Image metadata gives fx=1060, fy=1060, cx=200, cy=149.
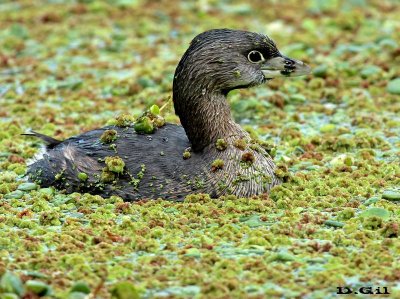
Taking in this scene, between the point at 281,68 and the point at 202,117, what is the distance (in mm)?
1142

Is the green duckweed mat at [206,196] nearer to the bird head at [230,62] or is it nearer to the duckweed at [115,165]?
the duckweed at [115,165]

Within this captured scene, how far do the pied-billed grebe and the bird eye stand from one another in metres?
0.01

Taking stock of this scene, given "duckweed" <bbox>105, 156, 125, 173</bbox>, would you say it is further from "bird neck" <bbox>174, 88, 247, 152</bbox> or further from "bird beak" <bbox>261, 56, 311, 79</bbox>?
"bird beak" <bbox>261, 56, 311, 79</bbox>

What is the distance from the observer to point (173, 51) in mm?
16688

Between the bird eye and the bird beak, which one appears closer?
the bird eye

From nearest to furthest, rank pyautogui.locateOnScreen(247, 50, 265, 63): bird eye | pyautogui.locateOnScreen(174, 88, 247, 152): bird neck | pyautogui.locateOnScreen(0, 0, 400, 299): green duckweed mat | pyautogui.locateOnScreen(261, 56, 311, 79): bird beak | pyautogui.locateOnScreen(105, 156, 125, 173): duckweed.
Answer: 1. pyautogui.locateOnScreen(0, 0, 400, 299): green duckweed mat
2. pyautogui.locateOnScreen(105, 156, 125, 173): duckweed
3. pyautogui.locateOnScreen(174, 88, 247, 152): bird neck
4. pyautogui.locateOnScreen(247, 50, 265, 63): bird eye
5. pyautogui.locateOnScreen(261, 56, 311, 79): bird beak

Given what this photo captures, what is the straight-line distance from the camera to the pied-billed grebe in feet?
33.5

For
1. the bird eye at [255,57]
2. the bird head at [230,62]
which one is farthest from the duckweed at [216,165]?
the bird eye at [255,57]

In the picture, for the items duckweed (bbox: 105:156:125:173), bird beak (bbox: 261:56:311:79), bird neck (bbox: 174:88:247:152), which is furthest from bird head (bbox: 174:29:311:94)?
duckweed (bbox: 105:156:125:173)

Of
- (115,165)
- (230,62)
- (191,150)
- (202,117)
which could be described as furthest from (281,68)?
(115,165)

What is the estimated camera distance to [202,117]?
410 inches

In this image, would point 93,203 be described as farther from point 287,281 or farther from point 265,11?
point 265,11

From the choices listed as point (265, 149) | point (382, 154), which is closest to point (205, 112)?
point (265, 149)

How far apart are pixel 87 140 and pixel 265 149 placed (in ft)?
5.95
